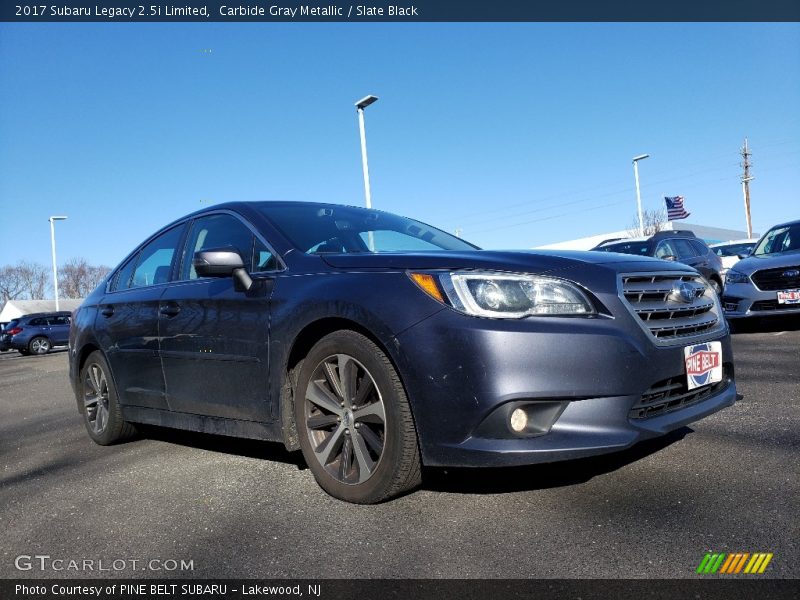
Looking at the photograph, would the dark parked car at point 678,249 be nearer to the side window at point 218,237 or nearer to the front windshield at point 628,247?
the front windshield at point 628,247

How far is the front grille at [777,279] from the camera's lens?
8.86m

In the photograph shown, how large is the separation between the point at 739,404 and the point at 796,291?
497 centimetres

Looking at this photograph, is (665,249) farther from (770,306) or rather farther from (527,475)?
(527,475)

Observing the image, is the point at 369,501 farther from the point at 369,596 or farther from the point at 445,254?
the point at 445,254

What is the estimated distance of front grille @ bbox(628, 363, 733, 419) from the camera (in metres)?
2.89

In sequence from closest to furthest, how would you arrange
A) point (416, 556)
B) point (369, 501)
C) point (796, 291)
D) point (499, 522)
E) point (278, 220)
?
point (416, 556) → point (499, 522) → point (369, 501) → point (278, 220) → point (796, 291)

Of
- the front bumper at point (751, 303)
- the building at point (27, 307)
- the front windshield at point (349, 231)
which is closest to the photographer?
the front windshield at point (349, 231)

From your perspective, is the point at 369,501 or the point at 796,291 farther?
the point at 796,291

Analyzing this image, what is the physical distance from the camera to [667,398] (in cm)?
302

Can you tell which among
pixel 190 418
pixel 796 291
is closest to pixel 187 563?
pixel 190 418

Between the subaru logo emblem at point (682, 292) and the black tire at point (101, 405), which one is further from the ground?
the subaru logo emblem at point (682, 292)

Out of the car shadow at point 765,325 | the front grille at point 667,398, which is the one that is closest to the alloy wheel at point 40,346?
the car shadow at point 765,325

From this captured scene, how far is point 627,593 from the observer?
6.95 feet

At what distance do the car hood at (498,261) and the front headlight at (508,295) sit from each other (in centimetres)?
6
